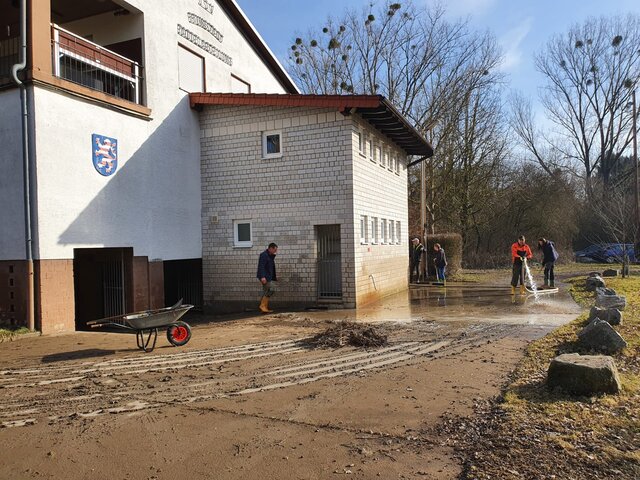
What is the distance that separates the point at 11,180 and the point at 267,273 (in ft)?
20.4

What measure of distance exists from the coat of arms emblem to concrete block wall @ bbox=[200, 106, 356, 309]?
3.50 meters

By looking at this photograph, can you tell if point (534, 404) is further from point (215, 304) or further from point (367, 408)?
point (215, 304)

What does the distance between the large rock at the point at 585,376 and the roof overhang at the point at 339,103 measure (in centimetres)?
940

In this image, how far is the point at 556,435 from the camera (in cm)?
445

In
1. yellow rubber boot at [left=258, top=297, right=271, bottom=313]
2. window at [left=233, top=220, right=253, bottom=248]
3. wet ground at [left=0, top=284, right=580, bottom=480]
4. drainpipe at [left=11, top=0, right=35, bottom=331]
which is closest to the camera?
wet ground at [left=0, top=284, right=580, bottom=480]

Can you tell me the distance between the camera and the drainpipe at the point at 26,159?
10.3 metres

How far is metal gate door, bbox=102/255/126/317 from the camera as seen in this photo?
14045mm

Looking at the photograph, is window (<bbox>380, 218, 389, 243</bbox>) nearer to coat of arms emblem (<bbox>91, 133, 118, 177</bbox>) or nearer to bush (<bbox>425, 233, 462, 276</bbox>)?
bush (<bbox>425, 233, 462, 276</bbox>)

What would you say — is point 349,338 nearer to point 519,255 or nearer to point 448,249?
point 519,255

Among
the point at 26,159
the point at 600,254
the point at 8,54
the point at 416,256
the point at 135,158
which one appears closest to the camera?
the point at 26,159

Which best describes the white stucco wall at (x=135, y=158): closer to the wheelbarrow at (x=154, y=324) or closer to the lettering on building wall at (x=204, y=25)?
the lettering on building wall at (x=204, y=25)

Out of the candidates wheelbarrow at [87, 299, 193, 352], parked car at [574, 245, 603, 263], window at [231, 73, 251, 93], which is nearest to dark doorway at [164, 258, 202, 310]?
window at [231, 73, 251, 93]

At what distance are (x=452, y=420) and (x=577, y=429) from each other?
1087 millimetres

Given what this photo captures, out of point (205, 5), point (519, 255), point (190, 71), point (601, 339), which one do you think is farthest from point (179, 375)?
point (205, 5)
